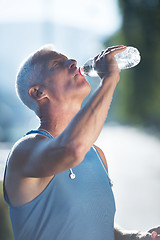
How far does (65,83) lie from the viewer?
1015 mm

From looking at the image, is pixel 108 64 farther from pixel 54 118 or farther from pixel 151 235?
pixel 151 235

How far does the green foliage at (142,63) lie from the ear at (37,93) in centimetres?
961

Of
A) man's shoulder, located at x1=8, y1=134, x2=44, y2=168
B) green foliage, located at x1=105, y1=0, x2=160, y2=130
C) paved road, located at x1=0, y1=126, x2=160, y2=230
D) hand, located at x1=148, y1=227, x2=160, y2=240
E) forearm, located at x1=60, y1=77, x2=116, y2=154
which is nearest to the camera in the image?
forearm, located at x1=60, y1=77, x2=116, y2=154

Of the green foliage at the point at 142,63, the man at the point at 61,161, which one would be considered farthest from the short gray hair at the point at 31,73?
the green foliage at the point at 142,63

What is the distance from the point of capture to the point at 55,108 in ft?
3.39

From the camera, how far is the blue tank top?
895 mm

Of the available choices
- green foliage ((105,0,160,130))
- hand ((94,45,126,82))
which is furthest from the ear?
green foliage ((105,0,160,130))

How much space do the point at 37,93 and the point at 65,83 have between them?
9 cm

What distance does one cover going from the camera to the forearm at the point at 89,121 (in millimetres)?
745

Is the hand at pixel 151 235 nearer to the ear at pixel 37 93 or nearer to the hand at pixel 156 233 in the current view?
the hand at pixel 156 233

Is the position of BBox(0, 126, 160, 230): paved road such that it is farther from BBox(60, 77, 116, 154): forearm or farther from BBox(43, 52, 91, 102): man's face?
BBox(60, 77, 116, 154): forearm

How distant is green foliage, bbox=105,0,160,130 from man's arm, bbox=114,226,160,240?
9.66m

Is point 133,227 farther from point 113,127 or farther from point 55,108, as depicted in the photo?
point 113,127

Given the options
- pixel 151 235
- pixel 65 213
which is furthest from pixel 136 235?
pixel 65 213
